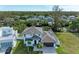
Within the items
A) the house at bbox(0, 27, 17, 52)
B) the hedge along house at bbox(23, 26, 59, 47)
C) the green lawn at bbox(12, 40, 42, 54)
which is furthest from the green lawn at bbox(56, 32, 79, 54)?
the house at bbox(0, 27, 17, 52)

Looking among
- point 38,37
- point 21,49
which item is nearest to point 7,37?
point 21,49

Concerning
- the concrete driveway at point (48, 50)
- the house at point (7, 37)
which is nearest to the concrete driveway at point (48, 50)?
the concrete driveway at point (48, 50)

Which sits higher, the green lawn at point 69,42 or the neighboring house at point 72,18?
the neighboring house at point 72,18

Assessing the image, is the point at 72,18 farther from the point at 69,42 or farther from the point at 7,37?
the point at 7,37

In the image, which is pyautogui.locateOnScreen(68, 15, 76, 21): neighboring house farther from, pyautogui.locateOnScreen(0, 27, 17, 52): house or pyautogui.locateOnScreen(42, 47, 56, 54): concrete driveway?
pyautogui.locateOnScreen(0, 27, 17, 52): house

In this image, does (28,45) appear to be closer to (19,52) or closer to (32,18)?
(19,52)

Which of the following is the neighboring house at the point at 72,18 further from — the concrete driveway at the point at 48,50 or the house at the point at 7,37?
the house at the point at 7,37
